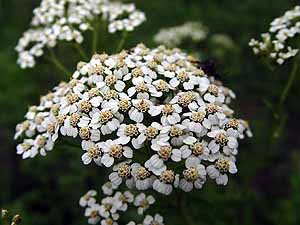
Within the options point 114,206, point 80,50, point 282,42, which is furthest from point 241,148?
point 114,206

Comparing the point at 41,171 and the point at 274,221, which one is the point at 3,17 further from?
the point at 274,221

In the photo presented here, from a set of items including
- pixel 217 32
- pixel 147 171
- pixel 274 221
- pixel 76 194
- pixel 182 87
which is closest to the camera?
pixel 147 171

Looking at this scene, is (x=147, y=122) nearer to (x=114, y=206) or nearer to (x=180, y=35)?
(x=114, y=206)

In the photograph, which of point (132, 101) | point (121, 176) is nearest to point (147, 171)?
point (121, 176)

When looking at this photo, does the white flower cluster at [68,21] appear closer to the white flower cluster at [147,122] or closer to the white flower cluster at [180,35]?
the white flower cluster at [147,122]

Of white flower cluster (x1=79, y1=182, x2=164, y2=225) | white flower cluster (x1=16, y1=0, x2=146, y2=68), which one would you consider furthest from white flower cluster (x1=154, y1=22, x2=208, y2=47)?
white flower cluster (x1=79, y1=182, x2=164, y2=225)

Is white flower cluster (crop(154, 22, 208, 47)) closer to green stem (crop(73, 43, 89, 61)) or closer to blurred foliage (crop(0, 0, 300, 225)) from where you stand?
blurred foliage (crop(0, 0, 300, 225))
